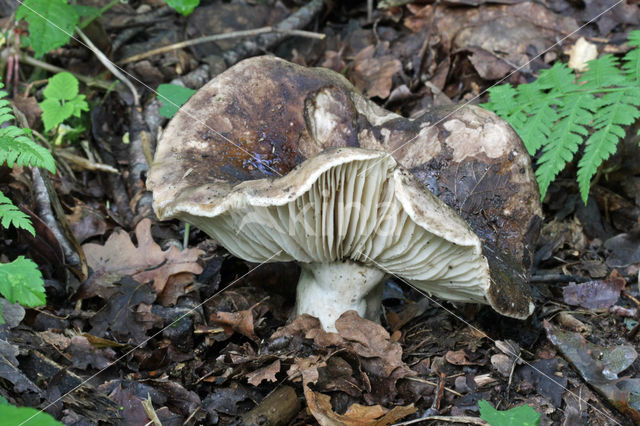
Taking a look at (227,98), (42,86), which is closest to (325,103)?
(227,98)

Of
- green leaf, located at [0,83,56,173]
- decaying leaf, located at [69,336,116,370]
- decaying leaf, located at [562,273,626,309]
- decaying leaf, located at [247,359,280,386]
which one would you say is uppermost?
green leaf, located at [0,83,56,173]

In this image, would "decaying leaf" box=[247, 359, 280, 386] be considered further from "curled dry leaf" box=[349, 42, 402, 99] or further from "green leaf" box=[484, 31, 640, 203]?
"curled dry leaf" box=[349, 42, 402, 99]

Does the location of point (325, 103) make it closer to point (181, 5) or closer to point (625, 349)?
point (181, 5)

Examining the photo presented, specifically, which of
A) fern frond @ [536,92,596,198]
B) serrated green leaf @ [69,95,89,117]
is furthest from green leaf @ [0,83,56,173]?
fern frond @ [536,92,596,198]

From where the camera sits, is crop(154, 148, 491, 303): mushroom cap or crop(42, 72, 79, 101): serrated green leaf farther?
crop(42, 72, 79, 101): serrated green leaf

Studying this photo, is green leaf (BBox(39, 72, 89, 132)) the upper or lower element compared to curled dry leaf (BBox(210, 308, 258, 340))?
upper

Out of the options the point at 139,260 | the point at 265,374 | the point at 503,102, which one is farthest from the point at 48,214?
the point at 503,102

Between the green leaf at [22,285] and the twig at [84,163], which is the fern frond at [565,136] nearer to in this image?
the green leaf at [22,285]

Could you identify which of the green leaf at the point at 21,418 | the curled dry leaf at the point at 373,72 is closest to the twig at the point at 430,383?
the green leaf at the point at 21,418
